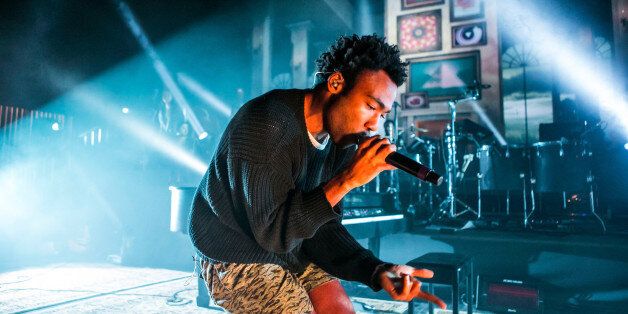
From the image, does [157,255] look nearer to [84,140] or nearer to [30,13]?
[84,140]

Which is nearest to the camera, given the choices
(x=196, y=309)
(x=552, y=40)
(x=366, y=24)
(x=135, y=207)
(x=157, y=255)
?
(x=196, y=309)

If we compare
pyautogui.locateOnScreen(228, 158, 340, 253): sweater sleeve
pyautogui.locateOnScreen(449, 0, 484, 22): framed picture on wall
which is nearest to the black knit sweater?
pyautogui.locateOnScreen(228, 158, 340, 253): sweater sleeve

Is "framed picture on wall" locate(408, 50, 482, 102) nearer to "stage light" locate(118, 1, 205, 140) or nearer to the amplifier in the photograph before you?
"stage light" locate(118, 1, 205, 140)

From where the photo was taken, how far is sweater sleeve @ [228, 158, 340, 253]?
137 centimetres

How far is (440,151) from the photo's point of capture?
793 cm

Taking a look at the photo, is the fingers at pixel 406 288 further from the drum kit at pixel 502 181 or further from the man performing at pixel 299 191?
the drum kit at pixel 502 181

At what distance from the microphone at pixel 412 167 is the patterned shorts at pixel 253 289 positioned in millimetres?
697

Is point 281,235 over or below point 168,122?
below

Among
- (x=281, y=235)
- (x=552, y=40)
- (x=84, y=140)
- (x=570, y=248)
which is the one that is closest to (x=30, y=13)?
(x=84, y=140)

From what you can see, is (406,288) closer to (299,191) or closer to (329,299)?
(299,191)

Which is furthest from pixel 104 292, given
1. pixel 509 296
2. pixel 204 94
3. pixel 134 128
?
pixel 204 94

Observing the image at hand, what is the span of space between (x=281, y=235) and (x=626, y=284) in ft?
15.5

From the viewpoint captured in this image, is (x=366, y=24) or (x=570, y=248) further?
(x=366, y=24)

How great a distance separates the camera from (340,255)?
73.5 inches
